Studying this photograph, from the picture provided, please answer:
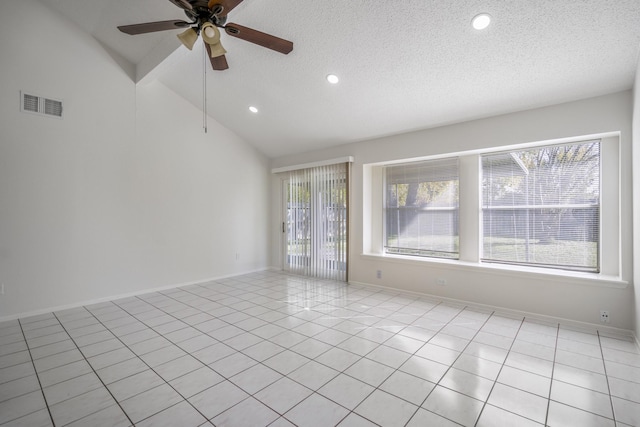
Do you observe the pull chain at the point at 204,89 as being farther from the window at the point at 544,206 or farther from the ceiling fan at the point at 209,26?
the window at the point at 544,206

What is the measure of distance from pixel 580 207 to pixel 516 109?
1.36 m

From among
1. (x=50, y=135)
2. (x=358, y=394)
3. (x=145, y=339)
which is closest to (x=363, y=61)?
(x=358, y=394)

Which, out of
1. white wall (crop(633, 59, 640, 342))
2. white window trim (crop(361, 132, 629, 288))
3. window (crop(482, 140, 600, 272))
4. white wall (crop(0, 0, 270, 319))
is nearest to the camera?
Result: white wall (crop(633, 59, 640, 342))

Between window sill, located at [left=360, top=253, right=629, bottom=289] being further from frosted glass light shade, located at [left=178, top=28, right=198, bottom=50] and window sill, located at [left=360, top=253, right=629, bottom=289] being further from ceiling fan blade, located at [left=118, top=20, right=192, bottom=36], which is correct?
ceiling fan blade, located at [left=118, top=20, right=192, bottom=36]

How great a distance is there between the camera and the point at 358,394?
2074 millimetres

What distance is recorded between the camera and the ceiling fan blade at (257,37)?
2.42 meters

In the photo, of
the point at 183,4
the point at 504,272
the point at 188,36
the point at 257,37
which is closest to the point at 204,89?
the point at 188,36

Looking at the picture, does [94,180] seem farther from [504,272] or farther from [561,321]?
[561,321]

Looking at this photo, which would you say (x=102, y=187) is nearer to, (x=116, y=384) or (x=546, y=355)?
(x=116, y=384)

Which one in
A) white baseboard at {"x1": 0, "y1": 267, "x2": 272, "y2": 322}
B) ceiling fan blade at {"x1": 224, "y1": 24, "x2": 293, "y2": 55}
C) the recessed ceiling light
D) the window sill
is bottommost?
white baseboard at {"x1": 0, "y1": 267, "x2": 272, "y2": 322}

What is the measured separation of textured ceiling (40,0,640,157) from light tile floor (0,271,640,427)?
2615 mm

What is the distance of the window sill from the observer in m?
3.09

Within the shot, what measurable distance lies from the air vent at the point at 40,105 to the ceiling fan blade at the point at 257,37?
300cm

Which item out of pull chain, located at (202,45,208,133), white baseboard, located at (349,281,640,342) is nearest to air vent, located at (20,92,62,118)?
pull chain, located at (202,45,208,133)
